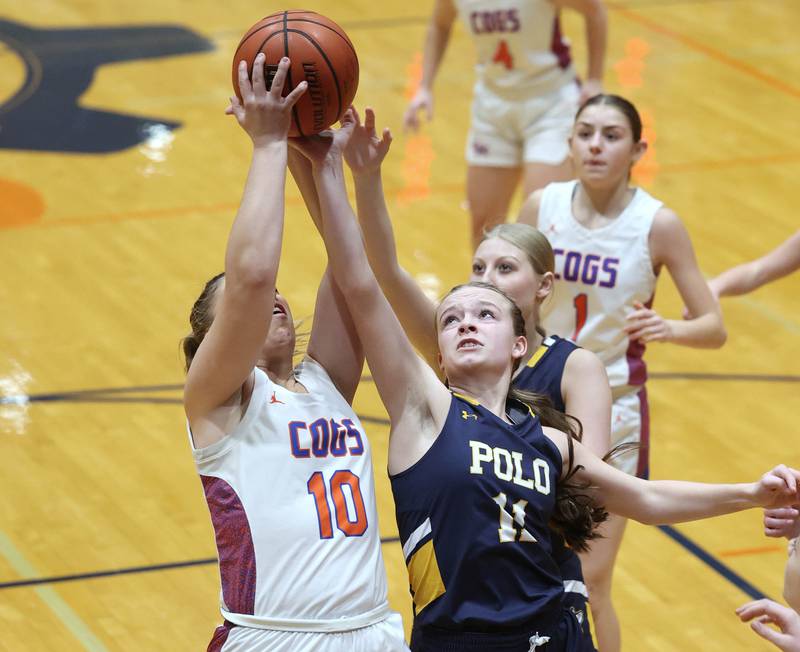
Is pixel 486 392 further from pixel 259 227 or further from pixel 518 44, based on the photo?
pixel 518 44

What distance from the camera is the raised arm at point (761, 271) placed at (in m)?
5.54

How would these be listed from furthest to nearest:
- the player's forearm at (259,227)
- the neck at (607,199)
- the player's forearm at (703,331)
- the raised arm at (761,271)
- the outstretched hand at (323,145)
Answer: the raised arm at (761,271) < the neck at (607,199) < the player's forearm at (703,331) < the outstretched hand at (323,145) < the player's forearm at (259,227)

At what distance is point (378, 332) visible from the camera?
3547 mm

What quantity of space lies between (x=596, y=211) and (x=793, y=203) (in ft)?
16.2

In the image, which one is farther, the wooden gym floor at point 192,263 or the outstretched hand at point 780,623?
the wooden gym floor at point 192,263

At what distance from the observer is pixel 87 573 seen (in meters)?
5.98

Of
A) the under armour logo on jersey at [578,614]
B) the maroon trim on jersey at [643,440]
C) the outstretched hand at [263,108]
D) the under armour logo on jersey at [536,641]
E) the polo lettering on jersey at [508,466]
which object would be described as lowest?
the maroon trim on jersey at [643,440]

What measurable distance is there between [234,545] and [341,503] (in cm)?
28

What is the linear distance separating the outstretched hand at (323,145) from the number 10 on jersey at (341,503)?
783 mm

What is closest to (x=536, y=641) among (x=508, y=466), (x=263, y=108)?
(x=508, y=466)

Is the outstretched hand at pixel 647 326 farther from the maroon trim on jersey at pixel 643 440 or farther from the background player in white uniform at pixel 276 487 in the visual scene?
the background player in white uniform at pixel 276 487

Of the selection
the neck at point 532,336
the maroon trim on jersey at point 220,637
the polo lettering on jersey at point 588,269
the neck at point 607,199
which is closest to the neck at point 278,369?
the maroon trim on jersey at point 220,637

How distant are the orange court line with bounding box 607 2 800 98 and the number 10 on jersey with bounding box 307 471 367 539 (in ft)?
30.7

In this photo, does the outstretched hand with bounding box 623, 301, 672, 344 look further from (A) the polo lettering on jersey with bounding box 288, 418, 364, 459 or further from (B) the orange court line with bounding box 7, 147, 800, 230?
(B) the orange court line with bounding box 7, 147, 800, 230
